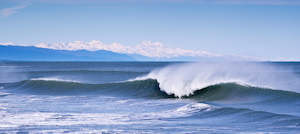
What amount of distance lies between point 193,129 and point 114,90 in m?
15.9

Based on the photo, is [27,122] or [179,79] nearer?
[27,122]

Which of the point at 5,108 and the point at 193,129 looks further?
the point at 5,108

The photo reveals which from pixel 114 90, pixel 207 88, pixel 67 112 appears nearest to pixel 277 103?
pixel 207 88

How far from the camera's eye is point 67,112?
1452 centimetres

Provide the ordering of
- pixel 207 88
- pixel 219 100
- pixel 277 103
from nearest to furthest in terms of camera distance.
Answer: pixel 277 103, pixel 219 100, pixel 207 88

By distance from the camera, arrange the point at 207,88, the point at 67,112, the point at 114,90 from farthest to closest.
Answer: the point at 114,90 < the point at 207,88 < the point at 67,112

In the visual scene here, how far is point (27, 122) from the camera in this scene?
1211 cm

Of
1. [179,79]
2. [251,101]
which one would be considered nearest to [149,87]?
[179,79]

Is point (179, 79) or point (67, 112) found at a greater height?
point (179, 79)

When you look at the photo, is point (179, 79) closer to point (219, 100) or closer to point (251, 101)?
point (219, 100)

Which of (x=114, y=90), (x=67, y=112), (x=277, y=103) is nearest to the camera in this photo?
(x=67, y=112)

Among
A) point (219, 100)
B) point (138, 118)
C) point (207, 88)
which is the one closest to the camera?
point (138, 118)

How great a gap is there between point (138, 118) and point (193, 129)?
2695 millimetres

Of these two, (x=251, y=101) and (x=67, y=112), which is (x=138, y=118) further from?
(x=251, y=101)
